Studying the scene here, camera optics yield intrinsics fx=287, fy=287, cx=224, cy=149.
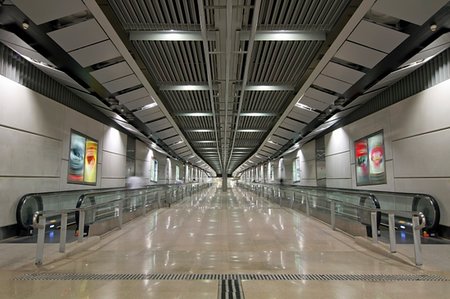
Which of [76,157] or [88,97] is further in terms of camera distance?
[76,157]

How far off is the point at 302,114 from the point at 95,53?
23.0ft

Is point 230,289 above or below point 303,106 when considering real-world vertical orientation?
below

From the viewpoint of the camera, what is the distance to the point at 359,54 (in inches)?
205

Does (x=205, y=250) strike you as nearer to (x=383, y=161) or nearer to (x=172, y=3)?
(x=172, y=3)

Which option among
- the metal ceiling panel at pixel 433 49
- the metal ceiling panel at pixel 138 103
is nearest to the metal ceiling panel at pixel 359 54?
the metal ceiling panel at pixel 433 49

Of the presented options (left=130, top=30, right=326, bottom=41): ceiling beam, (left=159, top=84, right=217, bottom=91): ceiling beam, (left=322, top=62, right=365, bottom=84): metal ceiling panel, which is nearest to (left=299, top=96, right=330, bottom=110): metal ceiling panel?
(left=322, top=62, right=365, bottom=84): metal ceiling panel

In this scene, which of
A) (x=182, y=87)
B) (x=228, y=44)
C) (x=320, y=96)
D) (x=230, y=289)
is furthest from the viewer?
(x=182, y=87)

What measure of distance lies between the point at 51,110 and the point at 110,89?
1.54 m

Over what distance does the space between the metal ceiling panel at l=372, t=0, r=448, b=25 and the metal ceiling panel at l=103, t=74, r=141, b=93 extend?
501cm

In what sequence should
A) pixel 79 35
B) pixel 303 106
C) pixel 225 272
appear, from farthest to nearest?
pixel 303 106
pixel 79 35
pixel 225 272

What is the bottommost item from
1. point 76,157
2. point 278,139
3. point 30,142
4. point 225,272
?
point 225,272

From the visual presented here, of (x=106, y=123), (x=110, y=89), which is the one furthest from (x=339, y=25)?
(x=106, y=123)

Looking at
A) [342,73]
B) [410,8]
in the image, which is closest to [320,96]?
[342,73]

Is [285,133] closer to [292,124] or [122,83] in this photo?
[292,124]
